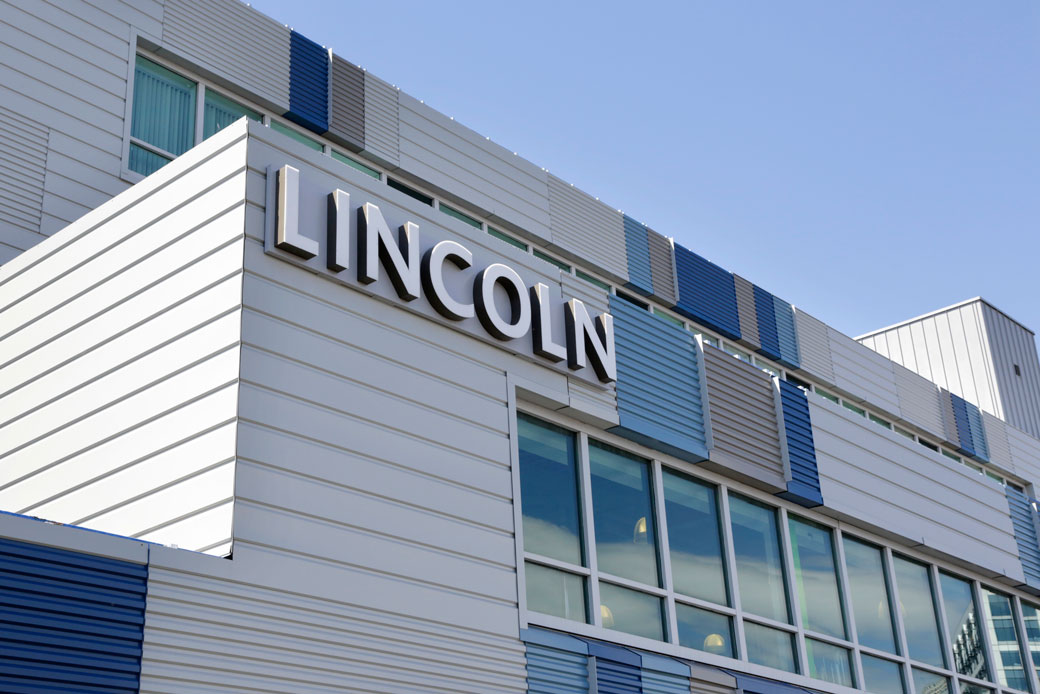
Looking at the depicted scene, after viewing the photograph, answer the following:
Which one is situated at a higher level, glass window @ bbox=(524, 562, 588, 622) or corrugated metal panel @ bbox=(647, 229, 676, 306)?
corrugated metal panel @ bbox=(647, 229, 676, 306)

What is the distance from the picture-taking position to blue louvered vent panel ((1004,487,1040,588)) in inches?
737

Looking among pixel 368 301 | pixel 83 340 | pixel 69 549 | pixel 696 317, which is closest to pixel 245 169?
pixel 368 301

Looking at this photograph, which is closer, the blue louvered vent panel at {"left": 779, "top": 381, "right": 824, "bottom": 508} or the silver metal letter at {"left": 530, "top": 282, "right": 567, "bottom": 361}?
the silver metal letter at {"left": 530, "top": 282, "right": 567, "bottom": 361}

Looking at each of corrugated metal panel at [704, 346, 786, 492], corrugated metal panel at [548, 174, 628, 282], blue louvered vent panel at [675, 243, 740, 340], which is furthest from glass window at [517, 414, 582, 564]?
blue louvered vent panel at [675, 243, 740, 340]

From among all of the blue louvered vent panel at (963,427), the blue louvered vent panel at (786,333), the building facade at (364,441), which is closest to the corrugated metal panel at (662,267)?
the building facade at (364,441)

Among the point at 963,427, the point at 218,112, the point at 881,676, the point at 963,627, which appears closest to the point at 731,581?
the point at 881,676

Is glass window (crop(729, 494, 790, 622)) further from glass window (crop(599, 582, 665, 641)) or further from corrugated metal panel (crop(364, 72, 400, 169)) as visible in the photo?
corrugated metal panel (crop(364, 72, 400, 169))

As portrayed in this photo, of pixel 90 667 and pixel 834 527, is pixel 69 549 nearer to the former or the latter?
pixel 90 667

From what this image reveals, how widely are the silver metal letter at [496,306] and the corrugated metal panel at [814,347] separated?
11.0m

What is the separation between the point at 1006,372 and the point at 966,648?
12.7 metres

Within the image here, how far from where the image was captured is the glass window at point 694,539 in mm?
12674

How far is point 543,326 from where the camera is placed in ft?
37.6

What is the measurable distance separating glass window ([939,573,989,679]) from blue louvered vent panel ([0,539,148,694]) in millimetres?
12465

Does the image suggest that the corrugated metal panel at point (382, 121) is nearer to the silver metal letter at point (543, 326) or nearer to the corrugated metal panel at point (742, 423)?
the silver metal letter at point (543, 326)
